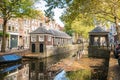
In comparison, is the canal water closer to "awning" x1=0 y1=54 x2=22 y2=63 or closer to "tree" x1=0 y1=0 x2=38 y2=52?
"awning" x1=0 y1=54 x2=22 y2=63

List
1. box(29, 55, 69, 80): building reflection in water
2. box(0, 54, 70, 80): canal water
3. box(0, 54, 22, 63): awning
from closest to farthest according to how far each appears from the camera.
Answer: box(0, 54, 70, 80): canal water → box(29, 55, 69, 80): building reflection in water → box(0, 54, 22, 63): awning

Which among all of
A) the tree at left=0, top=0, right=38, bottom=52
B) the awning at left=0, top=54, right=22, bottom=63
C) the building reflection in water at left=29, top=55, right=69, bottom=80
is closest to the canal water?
the building reflection in water at left=29, top=55, right=69, bottom=80

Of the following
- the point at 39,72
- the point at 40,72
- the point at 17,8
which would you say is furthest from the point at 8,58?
the point at 17,8

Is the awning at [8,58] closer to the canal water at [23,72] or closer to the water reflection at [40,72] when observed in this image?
the canal water at [23,72]

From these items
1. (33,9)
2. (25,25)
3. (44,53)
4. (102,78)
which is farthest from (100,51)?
(25,25)

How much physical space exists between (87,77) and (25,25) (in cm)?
4990

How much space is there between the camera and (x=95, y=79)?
20.9 meters

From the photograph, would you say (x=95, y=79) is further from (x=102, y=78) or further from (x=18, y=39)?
(x=18, y=39)

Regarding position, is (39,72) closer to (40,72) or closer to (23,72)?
(40,72)

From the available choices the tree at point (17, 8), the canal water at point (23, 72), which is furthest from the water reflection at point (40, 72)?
the tree at point (17, 8)

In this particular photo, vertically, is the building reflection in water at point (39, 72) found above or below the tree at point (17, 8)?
below

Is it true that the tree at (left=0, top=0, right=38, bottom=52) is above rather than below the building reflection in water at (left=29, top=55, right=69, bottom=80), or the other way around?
above

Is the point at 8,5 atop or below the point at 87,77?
atop

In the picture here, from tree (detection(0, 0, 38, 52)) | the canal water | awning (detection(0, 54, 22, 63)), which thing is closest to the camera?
the canal water
